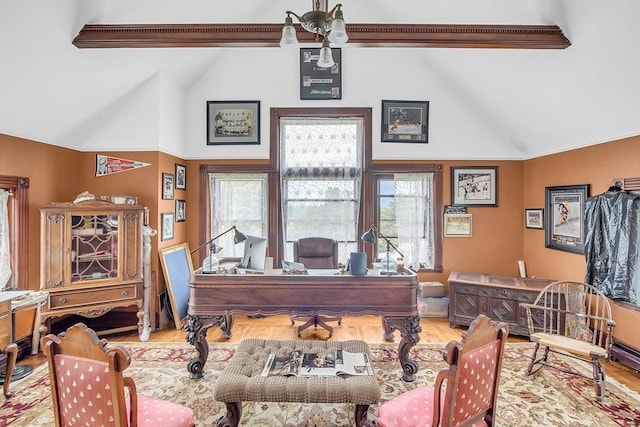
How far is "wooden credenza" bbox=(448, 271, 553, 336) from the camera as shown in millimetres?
4035

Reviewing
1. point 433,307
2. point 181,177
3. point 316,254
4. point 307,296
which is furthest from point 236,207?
point 433,307

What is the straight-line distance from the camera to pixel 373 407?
2.67m

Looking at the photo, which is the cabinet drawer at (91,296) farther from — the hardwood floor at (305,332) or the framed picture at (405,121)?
the framed picture at (405,121)

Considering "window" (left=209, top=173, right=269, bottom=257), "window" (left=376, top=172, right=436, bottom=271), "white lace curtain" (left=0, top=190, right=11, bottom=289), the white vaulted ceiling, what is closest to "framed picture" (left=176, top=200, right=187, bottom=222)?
"window" (left=209, top=173, right=269, bottom=257)

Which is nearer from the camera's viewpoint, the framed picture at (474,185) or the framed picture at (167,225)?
the framed picture at (167,225)

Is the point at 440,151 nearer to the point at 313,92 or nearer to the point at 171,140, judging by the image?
the point at 313,92

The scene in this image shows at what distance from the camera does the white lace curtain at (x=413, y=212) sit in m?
4.99

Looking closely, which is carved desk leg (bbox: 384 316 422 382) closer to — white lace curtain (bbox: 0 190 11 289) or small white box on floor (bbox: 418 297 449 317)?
small white box on floor (bbox: 418 297 449 317)

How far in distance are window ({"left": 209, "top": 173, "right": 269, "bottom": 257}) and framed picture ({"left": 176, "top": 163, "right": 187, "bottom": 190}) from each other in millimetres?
372

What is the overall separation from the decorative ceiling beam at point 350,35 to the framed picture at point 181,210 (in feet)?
7.19

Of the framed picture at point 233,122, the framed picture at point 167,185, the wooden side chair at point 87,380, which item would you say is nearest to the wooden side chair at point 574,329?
the wooden side chair at point 87,380

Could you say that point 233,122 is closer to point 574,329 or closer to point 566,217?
point 566,217

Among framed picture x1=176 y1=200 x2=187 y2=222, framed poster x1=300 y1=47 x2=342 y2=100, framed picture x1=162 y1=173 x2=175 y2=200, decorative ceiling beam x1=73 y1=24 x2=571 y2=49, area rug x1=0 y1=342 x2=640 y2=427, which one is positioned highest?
framed poster x1=300 y1=47 x2=342 y2=100

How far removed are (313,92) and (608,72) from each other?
3401mm
